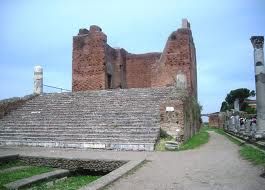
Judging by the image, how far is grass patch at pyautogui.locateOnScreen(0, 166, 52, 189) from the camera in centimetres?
744

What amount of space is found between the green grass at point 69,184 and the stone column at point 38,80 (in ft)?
43.1

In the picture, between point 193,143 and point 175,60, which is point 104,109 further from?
point 175,60

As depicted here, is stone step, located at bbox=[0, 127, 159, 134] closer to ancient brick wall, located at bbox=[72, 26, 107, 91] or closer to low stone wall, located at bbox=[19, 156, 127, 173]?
low stone wall, located at bbox=[19, 156, 127, 173]

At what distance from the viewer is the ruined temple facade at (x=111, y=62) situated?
24406 millimetres

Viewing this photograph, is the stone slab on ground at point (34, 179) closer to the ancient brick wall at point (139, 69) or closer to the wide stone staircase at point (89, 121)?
the wide stone staircase at point (89, 121)

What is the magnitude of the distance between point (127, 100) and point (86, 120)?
277 cm

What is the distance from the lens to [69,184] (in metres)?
7.85

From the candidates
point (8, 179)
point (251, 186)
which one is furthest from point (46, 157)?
point (251, 186)

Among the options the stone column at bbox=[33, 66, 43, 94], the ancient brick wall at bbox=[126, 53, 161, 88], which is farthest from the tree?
the stone column at bbox=[33, 66, 43, 94]

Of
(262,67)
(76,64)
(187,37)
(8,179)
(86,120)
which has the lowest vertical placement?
(8,179)

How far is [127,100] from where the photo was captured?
1748 cm

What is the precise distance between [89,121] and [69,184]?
302 inches

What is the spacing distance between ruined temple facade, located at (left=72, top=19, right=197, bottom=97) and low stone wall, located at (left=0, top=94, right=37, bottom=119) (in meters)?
6.78

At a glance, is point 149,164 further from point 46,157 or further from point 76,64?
point 76,64
